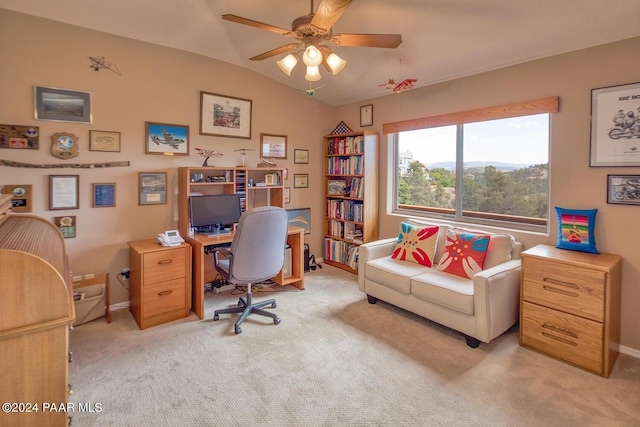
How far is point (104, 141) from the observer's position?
120 inches

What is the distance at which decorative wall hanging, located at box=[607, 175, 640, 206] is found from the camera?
7.83 ft

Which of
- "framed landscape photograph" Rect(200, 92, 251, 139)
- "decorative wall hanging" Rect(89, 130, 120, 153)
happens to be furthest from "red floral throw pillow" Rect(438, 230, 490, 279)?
"decorative wall hanging" Rect(89, 130, 120, 153)

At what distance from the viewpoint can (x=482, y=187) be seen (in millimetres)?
3420

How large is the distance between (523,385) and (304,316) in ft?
5.85

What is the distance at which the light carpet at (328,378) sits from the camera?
6.05 feet

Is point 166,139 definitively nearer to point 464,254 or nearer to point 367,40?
point 367,40

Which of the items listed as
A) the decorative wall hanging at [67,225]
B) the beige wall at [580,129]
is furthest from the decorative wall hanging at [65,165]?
the beige wall at [580,129]

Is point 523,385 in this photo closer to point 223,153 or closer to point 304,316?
point 304,316

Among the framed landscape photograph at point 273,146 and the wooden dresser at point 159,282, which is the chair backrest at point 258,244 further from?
the framed landscape photograph at point 273,146

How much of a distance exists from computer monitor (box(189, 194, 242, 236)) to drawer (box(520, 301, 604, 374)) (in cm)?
288

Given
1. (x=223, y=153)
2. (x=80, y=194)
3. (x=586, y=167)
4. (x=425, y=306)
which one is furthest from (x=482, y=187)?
(x=80, y=194)

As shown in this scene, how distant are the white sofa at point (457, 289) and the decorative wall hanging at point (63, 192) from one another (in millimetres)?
2759

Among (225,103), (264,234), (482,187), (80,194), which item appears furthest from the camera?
(225,103)

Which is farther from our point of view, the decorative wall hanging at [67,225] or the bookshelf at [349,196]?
the bookshelf at [349,196]
